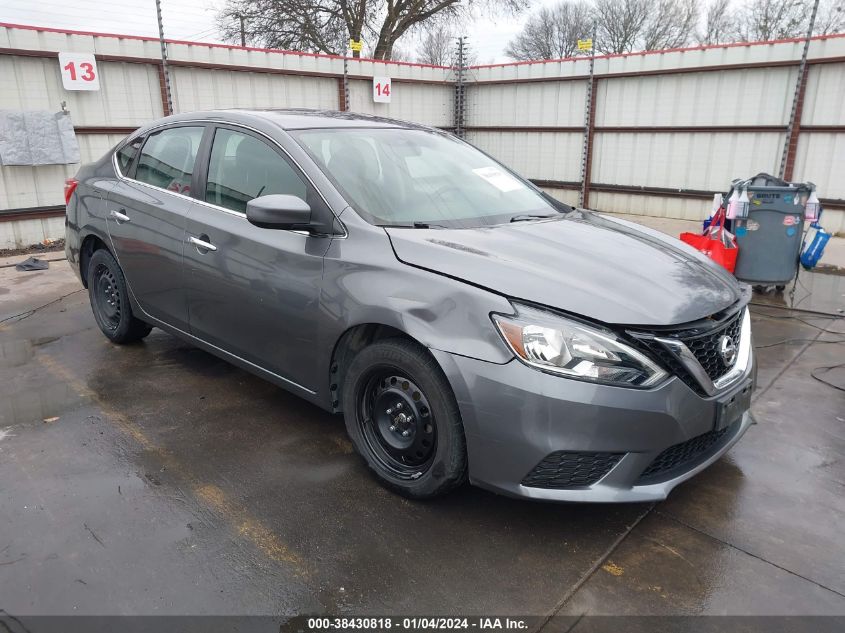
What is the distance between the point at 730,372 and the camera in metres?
2.65

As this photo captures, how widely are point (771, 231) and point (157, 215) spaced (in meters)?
5.55

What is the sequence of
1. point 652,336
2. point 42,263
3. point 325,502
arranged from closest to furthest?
point 652,336 → point 325,502 → point 42,263

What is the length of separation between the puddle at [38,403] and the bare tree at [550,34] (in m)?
41.5

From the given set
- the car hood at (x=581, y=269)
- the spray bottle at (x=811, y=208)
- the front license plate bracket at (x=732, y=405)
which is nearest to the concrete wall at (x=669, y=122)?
the spray bottle at (x=811, y=208)

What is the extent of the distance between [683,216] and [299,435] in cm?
1019

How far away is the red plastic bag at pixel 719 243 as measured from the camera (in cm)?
638

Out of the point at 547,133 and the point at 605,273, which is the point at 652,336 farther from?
the point at 547,133

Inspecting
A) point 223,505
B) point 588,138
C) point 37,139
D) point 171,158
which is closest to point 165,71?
point 37,139

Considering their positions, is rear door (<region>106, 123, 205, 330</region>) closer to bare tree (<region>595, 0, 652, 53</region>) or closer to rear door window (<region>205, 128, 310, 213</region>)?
rear door window (<region>205, 128, 310, 213</region>)

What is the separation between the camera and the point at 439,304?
2518 mm

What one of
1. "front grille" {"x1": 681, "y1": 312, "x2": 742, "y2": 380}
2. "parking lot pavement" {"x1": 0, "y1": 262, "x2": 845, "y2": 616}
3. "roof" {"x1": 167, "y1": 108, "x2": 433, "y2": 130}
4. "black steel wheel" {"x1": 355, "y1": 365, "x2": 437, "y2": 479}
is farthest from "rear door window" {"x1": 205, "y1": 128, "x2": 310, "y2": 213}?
"front grille" {"x1": 681, "y1": 312, "x2": 742, "y2": 380}

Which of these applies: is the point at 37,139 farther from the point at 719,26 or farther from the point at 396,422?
the point at 719,26

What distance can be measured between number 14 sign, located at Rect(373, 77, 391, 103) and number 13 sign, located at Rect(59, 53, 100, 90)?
511cm

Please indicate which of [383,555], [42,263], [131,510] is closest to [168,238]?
[131,510]
